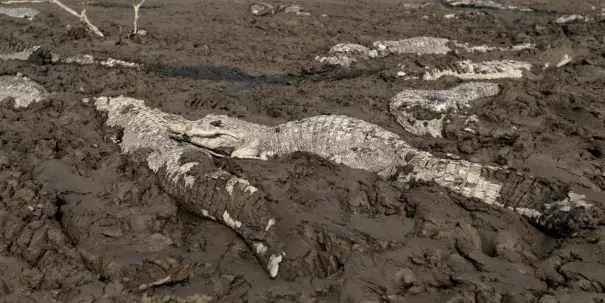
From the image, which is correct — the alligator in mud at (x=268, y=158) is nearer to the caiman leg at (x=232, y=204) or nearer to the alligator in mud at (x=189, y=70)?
the caiman leg at (x=232, y=204)

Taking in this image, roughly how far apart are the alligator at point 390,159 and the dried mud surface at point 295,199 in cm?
14

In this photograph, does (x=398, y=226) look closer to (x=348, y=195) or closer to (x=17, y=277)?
(x=348, y=195)

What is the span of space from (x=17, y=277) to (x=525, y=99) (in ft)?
20.8

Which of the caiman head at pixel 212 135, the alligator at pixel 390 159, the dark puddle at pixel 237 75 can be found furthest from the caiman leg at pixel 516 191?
the dark puddle at pixel 237 75

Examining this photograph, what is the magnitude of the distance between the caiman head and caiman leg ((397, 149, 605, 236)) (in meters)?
1.87

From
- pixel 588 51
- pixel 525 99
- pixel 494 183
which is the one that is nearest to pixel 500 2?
pixel 588 51

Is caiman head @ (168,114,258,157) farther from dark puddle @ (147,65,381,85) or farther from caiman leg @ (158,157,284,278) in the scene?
dark puddle @ (147,65,381,85)

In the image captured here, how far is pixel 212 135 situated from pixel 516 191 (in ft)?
10.3

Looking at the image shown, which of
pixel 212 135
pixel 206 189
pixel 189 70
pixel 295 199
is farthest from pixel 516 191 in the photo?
pixel 189 70

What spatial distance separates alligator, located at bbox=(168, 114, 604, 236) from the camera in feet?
12.9

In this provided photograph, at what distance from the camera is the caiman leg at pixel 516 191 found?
3742 millimetres

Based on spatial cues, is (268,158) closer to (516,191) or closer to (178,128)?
(178,128)

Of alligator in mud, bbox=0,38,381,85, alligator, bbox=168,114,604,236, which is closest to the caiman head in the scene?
alligator, bbox=168,114,604,236

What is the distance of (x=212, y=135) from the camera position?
5.23 metres
